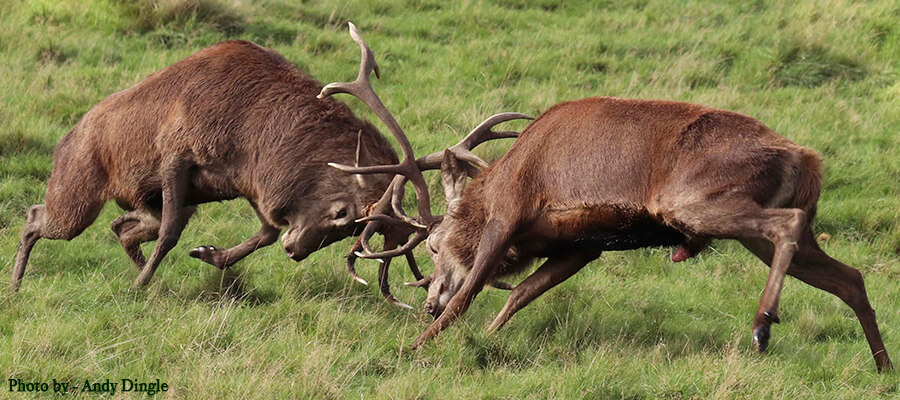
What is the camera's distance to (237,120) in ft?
22.7

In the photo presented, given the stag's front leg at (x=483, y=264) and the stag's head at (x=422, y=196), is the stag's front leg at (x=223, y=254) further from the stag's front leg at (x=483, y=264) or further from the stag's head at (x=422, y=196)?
the stag's front leg at (x=483, y=264)

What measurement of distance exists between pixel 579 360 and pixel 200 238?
128 inches

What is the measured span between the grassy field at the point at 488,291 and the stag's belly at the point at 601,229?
0.52 m

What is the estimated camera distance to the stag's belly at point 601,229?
19.9 feet

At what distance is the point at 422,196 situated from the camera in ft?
22.3

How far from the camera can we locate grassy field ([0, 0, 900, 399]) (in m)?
5.58

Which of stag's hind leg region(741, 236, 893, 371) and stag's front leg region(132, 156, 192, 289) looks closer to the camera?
stag's hind leg region(741, 236, 893, 371)

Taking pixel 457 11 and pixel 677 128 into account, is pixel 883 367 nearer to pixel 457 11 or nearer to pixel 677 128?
pixel 677 128

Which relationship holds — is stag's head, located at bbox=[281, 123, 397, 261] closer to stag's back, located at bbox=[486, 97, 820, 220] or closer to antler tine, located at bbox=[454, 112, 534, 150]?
antler tine, located at bbox=[454, 112, 534, 150]

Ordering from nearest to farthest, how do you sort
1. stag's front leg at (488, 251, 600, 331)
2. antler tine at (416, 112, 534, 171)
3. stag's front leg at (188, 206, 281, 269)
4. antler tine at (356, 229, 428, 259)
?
antler tine at (356, 229, 428, 259) → stag's front leg at (488, 251, 600, 331) → antler tine at (416, 112, 534, 171) → stag's front leg at (188, 206, 281, 269)

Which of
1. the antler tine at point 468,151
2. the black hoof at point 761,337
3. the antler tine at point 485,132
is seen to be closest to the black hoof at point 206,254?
the antler tine at point 468,151

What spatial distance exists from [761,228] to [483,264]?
1.61 m

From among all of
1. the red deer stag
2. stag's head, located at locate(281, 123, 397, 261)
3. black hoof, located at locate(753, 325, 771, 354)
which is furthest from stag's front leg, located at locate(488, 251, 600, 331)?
black hoof, located at locate(753, 325, 771, 354)

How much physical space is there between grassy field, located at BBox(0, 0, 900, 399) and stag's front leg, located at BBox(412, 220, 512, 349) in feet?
0.56
